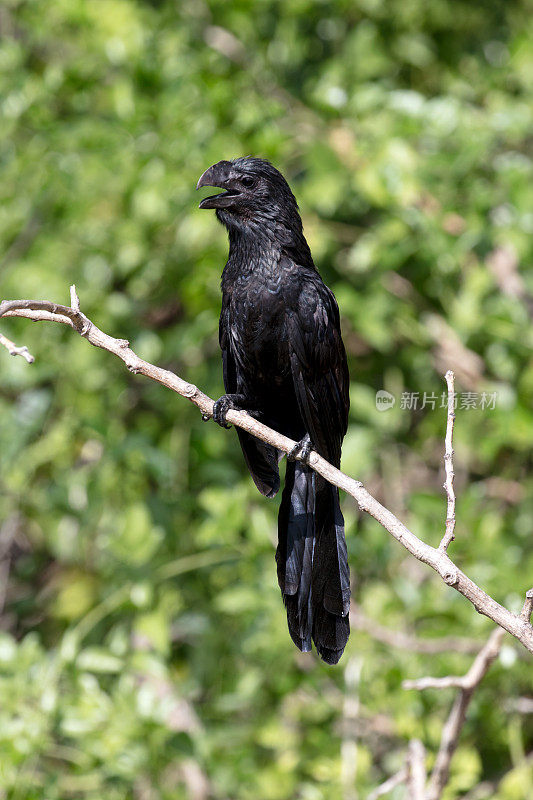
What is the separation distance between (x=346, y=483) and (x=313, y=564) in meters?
0.51

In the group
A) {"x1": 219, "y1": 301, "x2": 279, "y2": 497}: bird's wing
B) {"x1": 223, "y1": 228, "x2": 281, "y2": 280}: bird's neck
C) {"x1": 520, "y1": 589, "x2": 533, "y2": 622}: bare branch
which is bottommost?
{"x1": 520, "y1": 589, "x2": 533, "y2": 622}: bare branch

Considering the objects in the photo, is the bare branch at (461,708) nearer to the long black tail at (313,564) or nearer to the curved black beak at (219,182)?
the long black tail at (313,564)

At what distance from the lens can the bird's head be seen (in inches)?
102

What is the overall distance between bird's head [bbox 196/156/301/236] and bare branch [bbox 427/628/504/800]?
1.28 m

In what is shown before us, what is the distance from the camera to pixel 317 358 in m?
2.55

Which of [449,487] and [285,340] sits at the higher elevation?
[285,340]

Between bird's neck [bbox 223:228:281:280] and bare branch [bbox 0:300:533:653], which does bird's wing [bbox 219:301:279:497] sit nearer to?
bird's neck [bbox 223:228:281:280]

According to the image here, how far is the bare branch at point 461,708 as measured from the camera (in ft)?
7.50

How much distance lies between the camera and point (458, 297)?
414 centimetres
